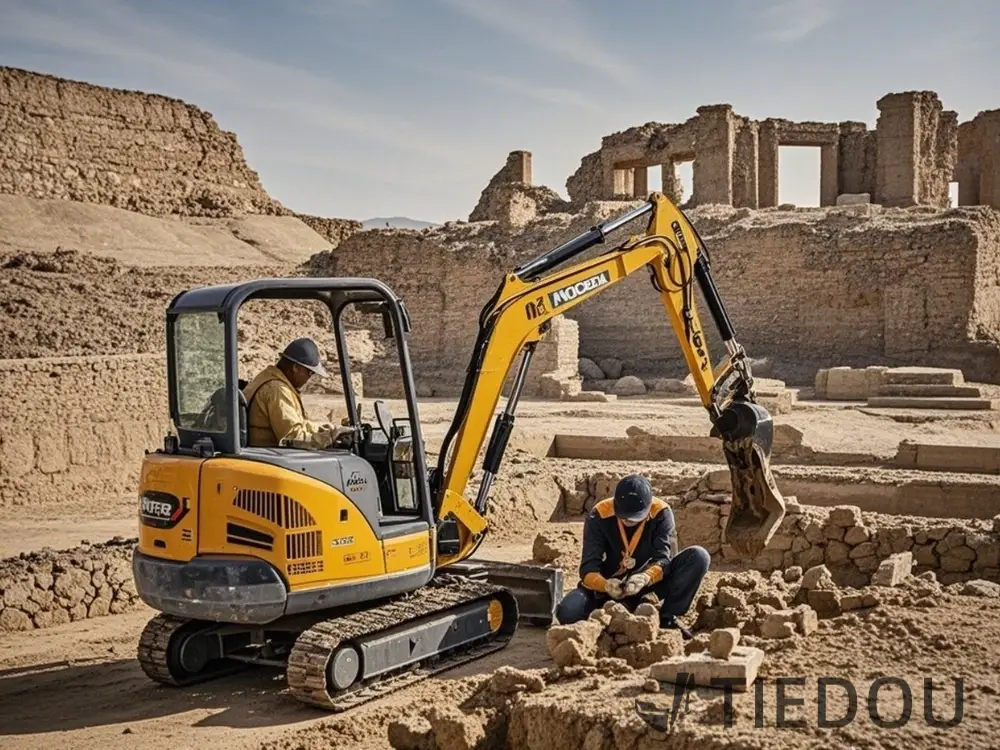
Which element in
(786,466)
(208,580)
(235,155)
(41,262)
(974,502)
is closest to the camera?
(208,580)

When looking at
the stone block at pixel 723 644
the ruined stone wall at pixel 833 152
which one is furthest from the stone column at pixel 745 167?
the stone block at pixel 723 644

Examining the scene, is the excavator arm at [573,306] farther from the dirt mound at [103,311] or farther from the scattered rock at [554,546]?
the dirt mound at [103,311]

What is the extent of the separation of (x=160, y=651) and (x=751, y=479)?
3894 millimetres

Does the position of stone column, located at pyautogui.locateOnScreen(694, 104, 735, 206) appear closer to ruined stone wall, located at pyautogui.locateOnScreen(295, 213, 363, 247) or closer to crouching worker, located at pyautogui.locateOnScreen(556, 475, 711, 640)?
ruined stone wall, located at pyautogui.locateOnScreen(295, 213, 363, 247)

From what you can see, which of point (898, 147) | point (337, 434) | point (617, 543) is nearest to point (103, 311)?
point (337, 434)

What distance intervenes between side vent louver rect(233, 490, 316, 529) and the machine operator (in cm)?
57

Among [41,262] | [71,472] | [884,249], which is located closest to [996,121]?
[884,249]

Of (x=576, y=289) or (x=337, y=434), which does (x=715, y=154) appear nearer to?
(x=576, y=289)

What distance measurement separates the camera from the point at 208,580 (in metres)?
5.49

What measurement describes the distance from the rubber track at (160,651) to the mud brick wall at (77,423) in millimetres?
5971

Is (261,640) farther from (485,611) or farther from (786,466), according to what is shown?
(786,466)

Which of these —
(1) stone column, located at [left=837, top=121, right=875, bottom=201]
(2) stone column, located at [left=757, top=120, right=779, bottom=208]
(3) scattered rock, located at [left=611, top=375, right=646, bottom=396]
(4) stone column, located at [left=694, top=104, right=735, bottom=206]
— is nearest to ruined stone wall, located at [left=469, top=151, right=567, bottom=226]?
(4) stone column, located at [left=694, top=104, right=735, bottom=206]

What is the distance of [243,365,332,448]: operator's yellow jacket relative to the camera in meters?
6.02

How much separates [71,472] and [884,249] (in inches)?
720
